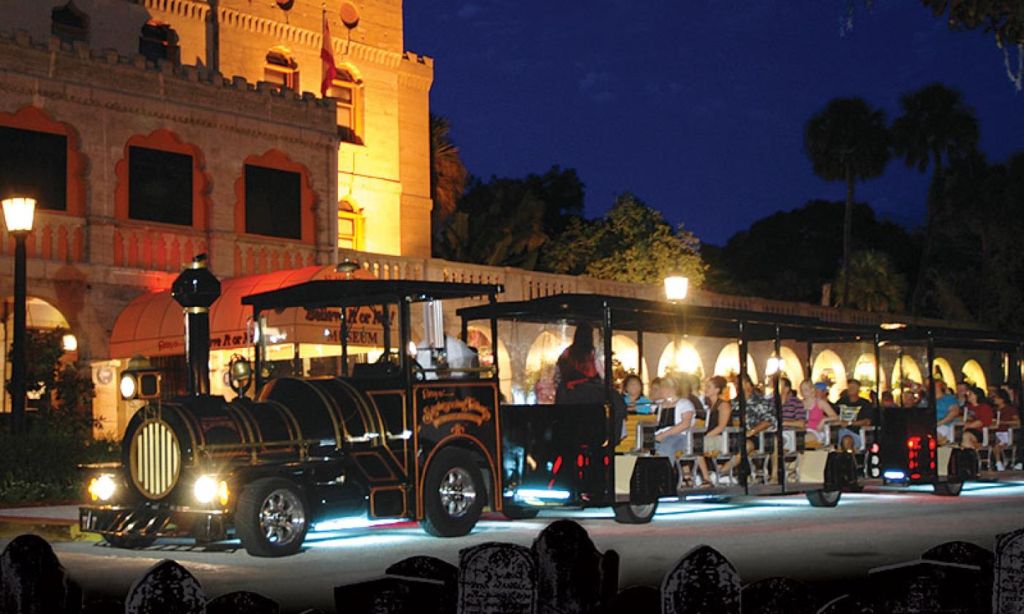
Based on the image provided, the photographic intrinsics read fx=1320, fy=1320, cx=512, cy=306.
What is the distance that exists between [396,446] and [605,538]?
2.34m

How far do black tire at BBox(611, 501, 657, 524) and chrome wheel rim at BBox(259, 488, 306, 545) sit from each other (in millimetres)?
4164

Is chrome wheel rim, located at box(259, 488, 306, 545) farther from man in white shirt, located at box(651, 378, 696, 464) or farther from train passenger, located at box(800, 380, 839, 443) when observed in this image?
train passenger, located at box(800, 380, 839, 443)

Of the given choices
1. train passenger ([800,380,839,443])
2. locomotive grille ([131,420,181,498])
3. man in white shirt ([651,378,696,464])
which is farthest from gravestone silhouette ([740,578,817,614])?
train passenger ([800,380,839,443])

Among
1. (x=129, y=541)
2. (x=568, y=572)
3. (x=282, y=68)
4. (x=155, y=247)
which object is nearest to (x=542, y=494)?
(x=129, y=541)

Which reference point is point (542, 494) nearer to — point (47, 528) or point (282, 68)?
point (47, 528)

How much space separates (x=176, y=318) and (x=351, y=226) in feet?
43.3

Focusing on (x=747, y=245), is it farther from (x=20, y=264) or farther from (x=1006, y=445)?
(x=20, y=264)

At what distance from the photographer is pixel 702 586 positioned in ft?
7.48

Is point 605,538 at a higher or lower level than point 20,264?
lower

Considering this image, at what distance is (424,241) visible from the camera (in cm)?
3859

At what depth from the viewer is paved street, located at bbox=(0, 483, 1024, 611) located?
32.9 ft

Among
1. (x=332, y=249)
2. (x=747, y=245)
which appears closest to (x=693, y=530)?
(x=332, y=249)

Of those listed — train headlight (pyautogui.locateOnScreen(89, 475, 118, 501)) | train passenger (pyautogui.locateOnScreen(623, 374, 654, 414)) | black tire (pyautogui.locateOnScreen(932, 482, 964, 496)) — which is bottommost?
black tire (pyautogui.locateOnScreen(932, 482, 964, 496))

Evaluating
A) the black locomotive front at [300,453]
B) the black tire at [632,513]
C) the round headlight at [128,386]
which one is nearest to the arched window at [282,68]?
the black locomotive front at [300,453]
